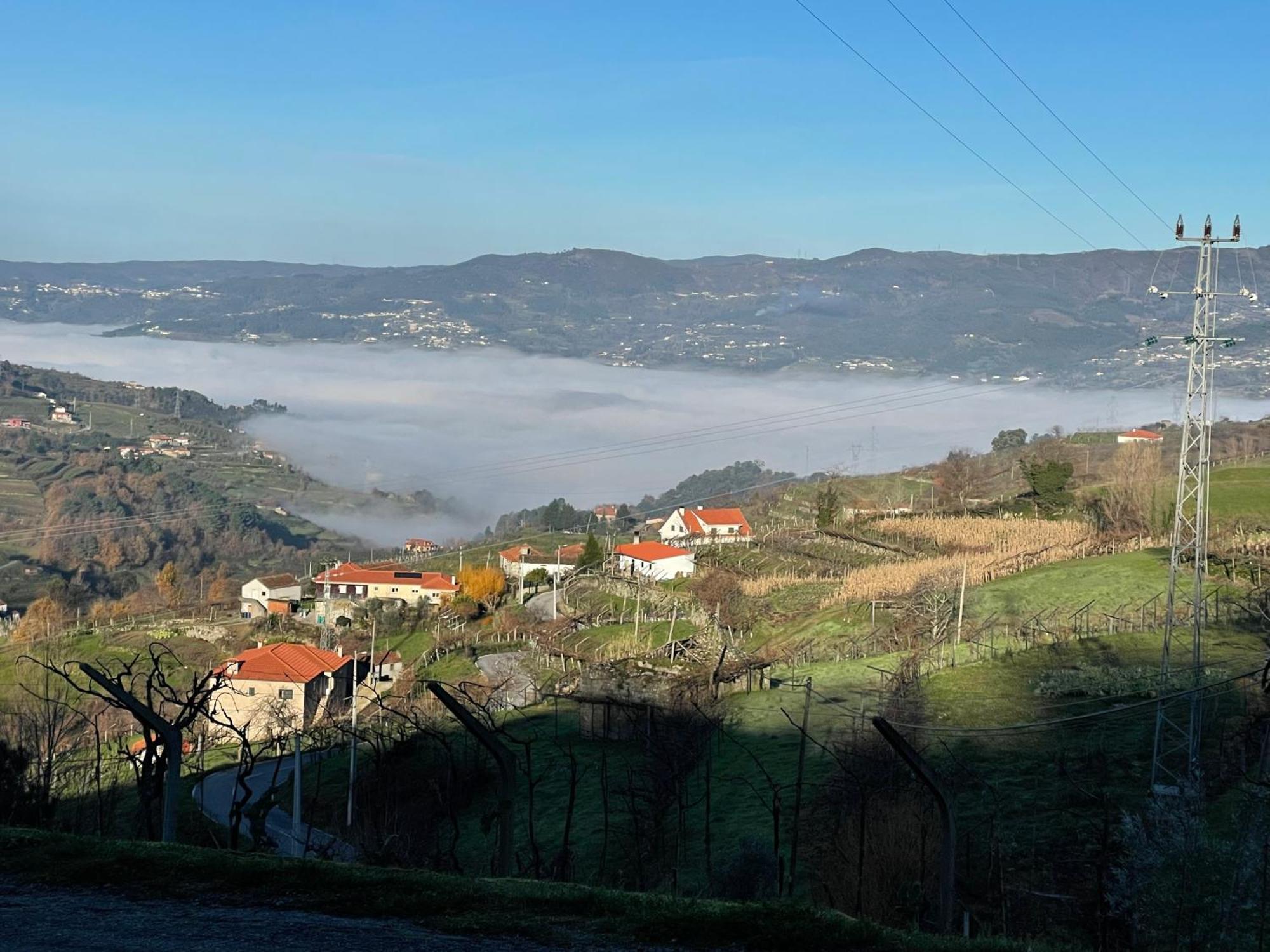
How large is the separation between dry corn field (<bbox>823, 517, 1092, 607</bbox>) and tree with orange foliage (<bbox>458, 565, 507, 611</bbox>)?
58.9 ft

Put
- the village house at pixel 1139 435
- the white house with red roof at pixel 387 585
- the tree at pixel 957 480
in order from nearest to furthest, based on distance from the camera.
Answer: the white house with red roof at pixel 387 585, the tree at pixel 957 480, the village house at pixel 1139 435

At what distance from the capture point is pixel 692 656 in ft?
108

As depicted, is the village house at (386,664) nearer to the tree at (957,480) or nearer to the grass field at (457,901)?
the tree at (957,480)

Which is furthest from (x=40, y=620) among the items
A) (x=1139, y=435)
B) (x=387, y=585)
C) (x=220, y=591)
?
(x=1139, y=435)

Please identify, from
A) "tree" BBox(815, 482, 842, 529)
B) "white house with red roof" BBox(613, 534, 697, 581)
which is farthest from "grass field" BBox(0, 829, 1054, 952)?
"tree" BBox(815, 482, 842, 529)

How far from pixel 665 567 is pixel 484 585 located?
8.90 m

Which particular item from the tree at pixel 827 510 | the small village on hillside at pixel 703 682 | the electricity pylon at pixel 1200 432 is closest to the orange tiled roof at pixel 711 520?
the small village on hillside at pixel 703 682

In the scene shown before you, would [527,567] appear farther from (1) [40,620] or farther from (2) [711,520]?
(1) [40,620]

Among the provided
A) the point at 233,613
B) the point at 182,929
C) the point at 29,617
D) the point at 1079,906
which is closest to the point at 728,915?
the point at 182,929

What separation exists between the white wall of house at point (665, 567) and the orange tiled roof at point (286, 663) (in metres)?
16.4

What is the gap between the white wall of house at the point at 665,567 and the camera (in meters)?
60.5

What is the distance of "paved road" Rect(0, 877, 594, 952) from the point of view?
8.69m

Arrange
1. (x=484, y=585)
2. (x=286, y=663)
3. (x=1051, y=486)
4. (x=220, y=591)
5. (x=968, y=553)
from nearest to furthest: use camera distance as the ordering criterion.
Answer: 1. (x=286, y=663)
2. (x=968, y=553)
3. (x=1051, y=486)
4. (x=484, y=585)
5. (x=220, y=591)

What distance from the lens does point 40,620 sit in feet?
257
